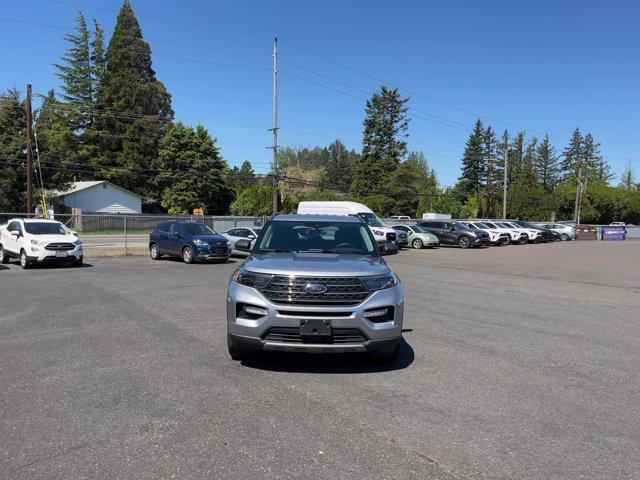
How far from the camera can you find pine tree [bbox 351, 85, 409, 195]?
3135 inches

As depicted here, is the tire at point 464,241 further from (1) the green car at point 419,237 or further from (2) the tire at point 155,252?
(2) the tire at point 155,252

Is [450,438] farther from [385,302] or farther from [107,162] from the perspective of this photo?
[107,162]

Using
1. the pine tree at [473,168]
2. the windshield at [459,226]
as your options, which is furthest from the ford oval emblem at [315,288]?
the pine tree at [473,168]

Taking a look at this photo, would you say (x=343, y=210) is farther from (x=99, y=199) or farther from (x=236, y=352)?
(x=99, y=199)

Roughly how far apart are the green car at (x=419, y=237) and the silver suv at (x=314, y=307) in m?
27.1

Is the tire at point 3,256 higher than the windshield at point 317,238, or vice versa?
the windshield at point 317,238

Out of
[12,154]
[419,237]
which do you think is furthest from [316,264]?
[12,154]

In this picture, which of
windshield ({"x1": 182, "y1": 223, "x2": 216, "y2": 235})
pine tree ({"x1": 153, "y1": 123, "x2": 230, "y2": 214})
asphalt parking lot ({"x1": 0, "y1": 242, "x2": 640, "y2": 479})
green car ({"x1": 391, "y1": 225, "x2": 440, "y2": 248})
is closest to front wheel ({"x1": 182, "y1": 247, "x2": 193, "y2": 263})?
windshield ({"x1": 182, "y1": 223, "x2": 216, "y2": 235})

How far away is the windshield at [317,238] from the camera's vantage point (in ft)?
21.0

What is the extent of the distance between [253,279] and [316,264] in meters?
0.68

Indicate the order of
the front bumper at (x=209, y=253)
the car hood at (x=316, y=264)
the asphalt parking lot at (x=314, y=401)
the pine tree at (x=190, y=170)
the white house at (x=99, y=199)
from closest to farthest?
the asphalt parking lot at (x=314, y=401)
the car hood at (x=316, y=264)
the front bumper at (x=209, y=253)
the white house at (x=99, y=199)
the pine tree at (x=190, y=170)

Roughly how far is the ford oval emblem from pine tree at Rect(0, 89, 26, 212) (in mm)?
46758

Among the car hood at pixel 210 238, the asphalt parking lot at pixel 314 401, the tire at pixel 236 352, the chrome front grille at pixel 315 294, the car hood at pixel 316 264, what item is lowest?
the asphalt parking lot at pixel 314 401

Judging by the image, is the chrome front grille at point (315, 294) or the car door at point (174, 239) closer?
the chrome front grille at point (315, 294)
